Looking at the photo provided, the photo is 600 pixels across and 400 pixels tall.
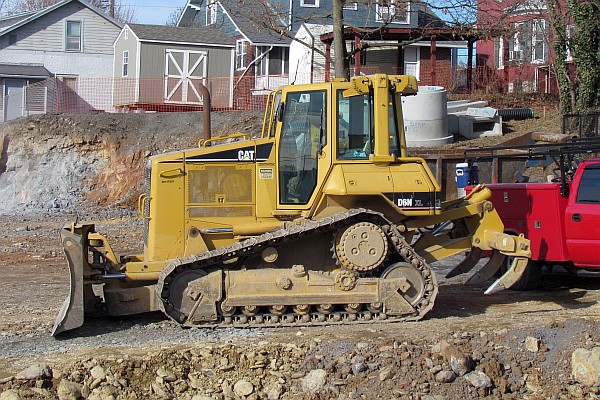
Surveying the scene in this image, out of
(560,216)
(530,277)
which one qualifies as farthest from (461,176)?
(560,216)

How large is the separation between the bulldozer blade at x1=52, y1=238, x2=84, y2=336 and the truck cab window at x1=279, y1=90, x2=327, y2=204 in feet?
8.07

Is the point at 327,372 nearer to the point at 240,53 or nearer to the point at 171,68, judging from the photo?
the point at 171,68

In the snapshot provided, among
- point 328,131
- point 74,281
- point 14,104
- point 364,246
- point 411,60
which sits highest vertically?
point 411,60

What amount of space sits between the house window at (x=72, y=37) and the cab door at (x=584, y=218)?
1337 inches

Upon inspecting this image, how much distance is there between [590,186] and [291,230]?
4445 millimetres

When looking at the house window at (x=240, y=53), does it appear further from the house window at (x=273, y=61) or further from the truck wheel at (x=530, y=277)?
the truck wheel at (x=530, y=277)

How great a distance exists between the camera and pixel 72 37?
4106cm

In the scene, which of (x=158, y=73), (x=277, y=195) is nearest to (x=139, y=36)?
(x=158, y=73)

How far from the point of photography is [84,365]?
802 centimetres

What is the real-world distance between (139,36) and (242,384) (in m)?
28.9

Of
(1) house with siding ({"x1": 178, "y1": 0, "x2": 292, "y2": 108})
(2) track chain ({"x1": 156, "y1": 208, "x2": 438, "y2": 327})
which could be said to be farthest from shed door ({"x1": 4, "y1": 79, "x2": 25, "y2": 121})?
(2) track chain ({"x1": 156, "y1": 208, "x2": 438, "y2": 327})

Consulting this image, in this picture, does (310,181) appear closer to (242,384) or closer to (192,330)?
(192,330)

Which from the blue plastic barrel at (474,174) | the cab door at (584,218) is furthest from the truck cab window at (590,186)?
the blue plastic barrel at (474,174)

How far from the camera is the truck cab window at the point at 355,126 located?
383 inches
